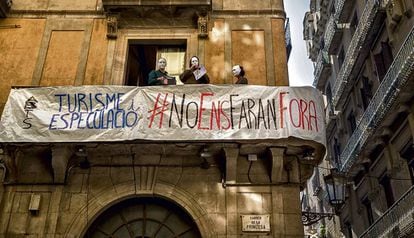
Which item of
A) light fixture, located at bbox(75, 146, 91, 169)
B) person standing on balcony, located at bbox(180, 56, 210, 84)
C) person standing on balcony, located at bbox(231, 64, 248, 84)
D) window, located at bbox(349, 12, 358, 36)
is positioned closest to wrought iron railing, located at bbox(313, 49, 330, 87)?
window, located at bbox(349, 12, 358, 36)

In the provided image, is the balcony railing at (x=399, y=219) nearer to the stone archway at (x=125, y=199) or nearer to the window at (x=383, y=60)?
the window at (x=383, y=60)

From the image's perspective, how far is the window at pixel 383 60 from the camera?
1887 centimetres

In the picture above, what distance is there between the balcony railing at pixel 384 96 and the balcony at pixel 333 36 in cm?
812

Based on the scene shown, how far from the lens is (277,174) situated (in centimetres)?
905

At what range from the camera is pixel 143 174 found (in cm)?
928

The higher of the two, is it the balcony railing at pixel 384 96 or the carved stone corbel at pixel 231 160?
the balcony railing at pixel 384 96

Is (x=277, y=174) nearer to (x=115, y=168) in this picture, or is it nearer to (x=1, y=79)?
(x=115, y=168)

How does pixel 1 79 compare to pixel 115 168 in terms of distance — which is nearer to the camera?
pixel 115 168

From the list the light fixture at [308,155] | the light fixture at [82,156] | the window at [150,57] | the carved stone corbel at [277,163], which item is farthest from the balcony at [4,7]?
the light fixture at [308,155]

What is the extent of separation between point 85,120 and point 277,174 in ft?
14.2

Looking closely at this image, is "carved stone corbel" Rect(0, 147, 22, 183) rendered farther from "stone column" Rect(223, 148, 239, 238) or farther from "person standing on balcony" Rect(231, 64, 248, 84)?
"person standing on balcony" Rect(231, 64, 248, 84)

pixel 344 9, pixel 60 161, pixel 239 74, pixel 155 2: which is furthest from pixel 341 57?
pixel 60 161

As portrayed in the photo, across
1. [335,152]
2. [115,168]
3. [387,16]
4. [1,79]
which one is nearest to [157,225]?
[115,168]

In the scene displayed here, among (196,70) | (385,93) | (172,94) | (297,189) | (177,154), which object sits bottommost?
(297,189)
